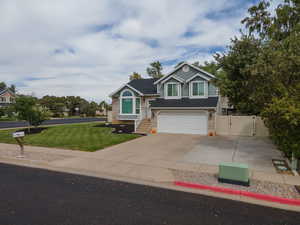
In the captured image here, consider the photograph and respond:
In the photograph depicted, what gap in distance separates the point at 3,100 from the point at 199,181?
Result: 201 feet

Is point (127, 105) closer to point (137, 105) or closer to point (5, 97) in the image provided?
point (137, 105)

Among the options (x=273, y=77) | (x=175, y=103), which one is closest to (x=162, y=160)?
(x=273, y=77)

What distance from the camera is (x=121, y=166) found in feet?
25.0

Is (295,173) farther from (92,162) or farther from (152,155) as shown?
(92,162)

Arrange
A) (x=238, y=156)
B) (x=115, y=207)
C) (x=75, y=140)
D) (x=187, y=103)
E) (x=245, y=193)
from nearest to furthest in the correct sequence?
(x=115, y=207) < (x=245, y=193) < (x=238, y=156) < (x=75, y=140) < (x=187, y=103)

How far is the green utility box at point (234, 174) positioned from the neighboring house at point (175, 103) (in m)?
Result: 11.1

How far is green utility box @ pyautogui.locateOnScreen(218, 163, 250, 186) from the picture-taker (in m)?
5.70

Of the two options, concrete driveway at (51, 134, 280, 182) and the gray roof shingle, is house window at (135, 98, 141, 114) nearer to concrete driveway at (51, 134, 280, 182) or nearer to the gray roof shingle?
the gray roof shingle

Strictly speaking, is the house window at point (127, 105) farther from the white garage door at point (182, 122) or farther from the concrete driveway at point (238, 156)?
the concrete driveway at point (238, 156)

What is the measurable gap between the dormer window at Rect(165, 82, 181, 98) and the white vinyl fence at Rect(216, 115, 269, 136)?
211 inches

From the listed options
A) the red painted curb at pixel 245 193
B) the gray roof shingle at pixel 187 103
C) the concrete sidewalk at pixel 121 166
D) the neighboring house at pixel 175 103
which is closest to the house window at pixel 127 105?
the neighboring house at pixel 175 103

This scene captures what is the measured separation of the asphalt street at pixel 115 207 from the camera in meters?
4.00

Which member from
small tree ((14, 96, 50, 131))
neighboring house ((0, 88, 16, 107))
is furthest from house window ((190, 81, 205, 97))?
neighboring house ((0, 88, 16, 107))

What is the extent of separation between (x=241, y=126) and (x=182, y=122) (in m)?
5.37
